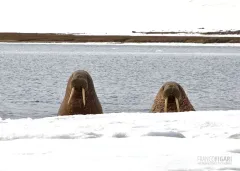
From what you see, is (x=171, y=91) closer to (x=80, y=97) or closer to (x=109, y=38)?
(x=80, y=97)

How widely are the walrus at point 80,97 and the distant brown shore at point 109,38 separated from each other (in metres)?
95.4

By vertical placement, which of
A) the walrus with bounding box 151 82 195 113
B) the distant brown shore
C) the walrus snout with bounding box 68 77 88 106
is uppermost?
the walrus snout with bounding box 68 77 88 106

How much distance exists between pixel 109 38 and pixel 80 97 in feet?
356

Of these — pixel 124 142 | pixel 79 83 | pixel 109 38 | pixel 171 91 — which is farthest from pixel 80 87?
pixel 109 38

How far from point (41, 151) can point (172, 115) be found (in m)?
3.46

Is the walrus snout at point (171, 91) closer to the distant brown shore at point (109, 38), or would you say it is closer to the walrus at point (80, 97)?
the walrus at point (80, 97)

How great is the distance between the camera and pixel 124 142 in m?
7.38

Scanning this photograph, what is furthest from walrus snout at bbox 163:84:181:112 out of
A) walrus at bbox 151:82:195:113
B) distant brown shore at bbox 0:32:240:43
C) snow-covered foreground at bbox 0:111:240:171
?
distant brown shore at bbox 0:32:240:43

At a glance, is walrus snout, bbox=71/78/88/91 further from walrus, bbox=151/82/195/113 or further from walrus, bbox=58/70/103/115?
walrus, bbox=151/82/195/113

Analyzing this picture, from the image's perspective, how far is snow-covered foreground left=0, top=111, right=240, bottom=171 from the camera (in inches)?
242

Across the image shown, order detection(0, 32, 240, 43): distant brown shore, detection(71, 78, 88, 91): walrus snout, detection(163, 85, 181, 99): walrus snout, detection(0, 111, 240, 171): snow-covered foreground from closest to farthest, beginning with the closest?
1. detection(0, 111, 240, 171): snow-covered foreground
2. detection(71, 78, 88, 91): walrus snout
3. detection(163, 85, 181, 99): walrus snout
4. detection(0, 32, 240, 43): distant brown shore

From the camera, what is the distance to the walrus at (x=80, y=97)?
1242 cm

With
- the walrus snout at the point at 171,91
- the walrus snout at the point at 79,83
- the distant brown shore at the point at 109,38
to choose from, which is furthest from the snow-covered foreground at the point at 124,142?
the distant brown shore at the point at 109,38

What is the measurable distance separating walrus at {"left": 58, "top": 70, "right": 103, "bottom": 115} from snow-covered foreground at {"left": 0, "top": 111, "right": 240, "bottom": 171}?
2.56m
